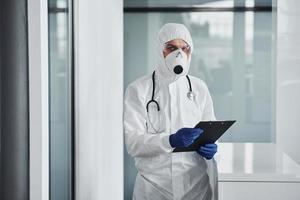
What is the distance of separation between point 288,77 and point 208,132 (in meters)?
0.89

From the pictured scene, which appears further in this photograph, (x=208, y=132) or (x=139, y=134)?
(x=139, y=134)

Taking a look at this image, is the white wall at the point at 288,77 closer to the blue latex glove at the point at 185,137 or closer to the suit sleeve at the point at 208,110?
the suit sleeve at the point at 208,110

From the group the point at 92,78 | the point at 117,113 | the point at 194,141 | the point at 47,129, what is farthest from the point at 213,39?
the point at 47,129

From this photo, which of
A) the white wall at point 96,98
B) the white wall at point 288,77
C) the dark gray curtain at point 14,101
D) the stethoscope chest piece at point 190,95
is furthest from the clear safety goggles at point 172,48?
the dark gray curtain at point 14,101

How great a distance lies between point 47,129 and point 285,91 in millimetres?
1645

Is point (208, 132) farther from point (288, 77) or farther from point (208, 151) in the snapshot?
point (288, 77)

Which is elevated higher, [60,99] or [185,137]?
[60,99]

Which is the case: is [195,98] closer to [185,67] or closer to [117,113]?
[185,67]

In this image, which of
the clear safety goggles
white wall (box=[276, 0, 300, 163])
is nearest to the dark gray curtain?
the clear safety goggles

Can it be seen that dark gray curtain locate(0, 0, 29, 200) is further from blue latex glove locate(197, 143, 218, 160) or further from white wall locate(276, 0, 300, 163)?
white wall locate(276, 0, 300, 163)

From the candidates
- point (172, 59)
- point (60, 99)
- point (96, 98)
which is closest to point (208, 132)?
point (172, 59)

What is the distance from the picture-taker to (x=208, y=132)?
2.08m

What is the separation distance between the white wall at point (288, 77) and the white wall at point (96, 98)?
3.48 ft

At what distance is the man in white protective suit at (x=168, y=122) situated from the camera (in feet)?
7.41
